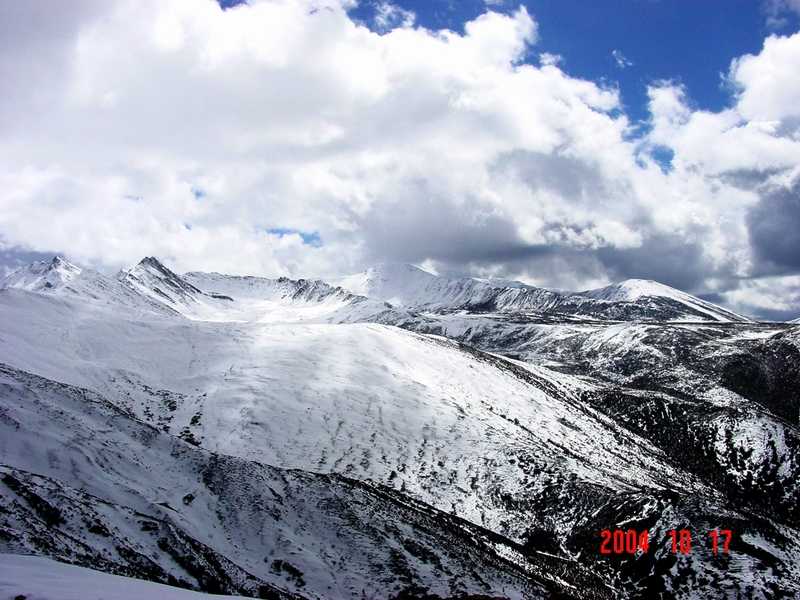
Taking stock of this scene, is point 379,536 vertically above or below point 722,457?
below

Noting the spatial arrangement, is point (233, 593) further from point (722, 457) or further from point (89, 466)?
point (722, 457)

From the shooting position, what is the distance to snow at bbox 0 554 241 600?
14156 mm

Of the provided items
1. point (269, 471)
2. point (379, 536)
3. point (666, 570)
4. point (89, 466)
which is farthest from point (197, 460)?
point (666, 570)

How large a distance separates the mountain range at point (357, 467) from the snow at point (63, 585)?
1.42 ft

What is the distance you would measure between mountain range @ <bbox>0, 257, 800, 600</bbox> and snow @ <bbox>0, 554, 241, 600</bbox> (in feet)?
1.42

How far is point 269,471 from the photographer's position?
42.6 m

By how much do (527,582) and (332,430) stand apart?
34550 mm

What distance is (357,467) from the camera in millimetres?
57906
